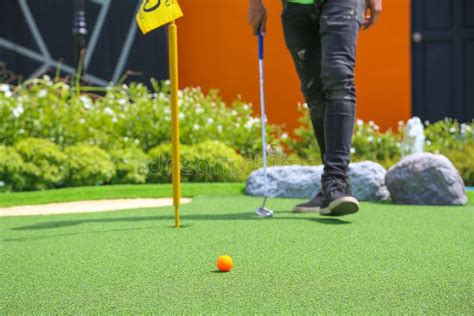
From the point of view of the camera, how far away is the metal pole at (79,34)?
7129 millimetres

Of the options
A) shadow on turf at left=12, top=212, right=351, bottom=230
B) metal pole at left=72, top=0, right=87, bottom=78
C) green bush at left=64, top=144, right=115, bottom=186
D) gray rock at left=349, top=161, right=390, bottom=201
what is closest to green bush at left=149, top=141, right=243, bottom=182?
green bush at left=64, top=144, right=115, bottom=186

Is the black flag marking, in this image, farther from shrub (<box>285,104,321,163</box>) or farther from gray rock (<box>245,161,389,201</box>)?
shrub (<box>285,104,321,163</box>)

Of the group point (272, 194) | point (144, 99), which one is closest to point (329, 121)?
point (272, 194)

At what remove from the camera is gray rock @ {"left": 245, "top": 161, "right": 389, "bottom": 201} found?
4680 millimetres

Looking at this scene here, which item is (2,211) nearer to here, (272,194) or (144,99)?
(272,194)

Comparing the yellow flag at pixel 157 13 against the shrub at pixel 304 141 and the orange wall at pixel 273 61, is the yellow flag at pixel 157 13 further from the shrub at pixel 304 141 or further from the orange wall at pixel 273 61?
the orange wall at pixel 273 61

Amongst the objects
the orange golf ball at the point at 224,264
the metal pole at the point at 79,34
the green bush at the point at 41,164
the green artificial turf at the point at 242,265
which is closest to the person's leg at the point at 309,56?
the green artificial turf at the point at 242,265

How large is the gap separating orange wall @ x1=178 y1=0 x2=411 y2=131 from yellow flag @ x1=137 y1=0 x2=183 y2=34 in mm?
4300

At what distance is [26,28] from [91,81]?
0.86 meters

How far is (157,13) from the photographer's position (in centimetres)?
310

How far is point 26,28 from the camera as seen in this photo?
7.30 meters

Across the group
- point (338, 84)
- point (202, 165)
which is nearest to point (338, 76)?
point (338, 84)

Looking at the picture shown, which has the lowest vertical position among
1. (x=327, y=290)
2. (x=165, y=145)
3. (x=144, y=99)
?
(x=327, y=290)

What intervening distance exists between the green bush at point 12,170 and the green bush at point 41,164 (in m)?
0.04
